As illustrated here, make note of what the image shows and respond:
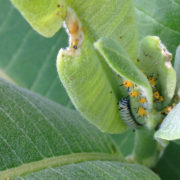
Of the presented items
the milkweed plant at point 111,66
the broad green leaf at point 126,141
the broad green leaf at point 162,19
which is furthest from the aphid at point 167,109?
the broad green leaf at point 126,141

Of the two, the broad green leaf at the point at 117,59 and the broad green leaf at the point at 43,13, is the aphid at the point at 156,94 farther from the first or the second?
the broad green leaf at the point at 43,13

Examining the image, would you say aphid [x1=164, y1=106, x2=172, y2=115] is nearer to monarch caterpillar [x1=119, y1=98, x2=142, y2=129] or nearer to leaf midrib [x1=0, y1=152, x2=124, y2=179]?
monarch caterpillar [x1=119, y1=98, x2=142, y2=129]

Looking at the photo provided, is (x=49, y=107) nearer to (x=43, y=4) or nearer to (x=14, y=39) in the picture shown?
(x=43, y=4)

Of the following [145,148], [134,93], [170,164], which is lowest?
[170,164]

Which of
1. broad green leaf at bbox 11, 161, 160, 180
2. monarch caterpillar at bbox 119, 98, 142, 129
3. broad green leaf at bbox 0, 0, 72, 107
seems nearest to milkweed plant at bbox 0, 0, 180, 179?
monarch caterpillar at bbox 119, 98, 142, 129

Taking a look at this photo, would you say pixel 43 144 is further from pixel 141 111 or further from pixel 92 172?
pixel 141 111

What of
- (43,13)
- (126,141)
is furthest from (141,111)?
(126,141)
